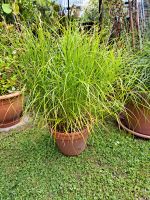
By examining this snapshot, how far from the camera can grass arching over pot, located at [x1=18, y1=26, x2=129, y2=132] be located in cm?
153

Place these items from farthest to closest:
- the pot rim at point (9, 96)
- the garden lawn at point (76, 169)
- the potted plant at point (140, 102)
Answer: the pot rim at point (9, 96)
the potted plant at point (140, 102)
the garden lawn at point (76, 169)

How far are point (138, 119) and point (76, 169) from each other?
0.69 m

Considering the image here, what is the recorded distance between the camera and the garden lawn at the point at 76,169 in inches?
59.9

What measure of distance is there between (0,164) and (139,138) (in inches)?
45.6

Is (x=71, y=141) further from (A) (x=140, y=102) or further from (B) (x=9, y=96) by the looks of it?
(B) (x=9, y=96)

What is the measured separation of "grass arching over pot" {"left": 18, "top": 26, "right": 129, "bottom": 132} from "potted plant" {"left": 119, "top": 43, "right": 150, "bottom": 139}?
0.94 ft

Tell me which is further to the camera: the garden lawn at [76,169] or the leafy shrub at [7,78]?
the leafy shrub at [7,78]

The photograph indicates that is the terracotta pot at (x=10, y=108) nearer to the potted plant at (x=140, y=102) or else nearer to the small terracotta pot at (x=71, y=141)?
the small terracotta pot at (x=71, y=141)

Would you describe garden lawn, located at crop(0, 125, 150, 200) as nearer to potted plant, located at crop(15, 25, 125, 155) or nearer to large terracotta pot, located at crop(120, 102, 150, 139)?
large terracotta pot, located at crop(120, 102, 150, 139)

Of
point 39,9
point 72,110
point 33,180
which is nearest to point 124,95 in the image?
point 72,110

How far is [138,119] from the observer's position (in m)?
2.03

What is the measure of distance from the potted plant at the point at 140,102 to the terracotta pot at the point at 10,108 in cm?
100

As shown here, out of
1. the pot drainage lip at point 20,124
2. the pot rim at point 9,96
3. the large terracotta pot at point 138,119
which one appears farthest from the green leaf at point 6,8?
the large terracotta pot at point 138,119

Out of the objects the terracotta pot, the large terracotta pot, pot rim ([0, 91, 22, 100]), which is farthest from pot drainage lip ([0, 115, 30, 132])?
the large terracotta pot
